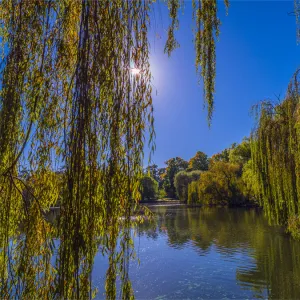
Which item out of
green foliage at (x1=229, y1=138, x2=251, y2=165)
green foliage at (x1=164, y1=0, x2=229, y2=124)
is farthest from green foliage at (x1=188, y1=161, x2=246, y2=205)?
green foliage at (x1=164, y1=0, x2=229, y2=124)

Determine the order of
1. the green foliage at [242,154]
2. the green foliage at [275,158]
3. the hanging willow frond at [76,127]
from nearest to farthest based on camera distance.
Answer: the hanging willow frond at [76,127]
the green foliage at [275,158]
the green foliage at [242,154]

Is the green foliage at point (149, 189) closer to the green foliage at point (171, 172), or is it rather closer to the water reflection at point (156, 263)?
the green foliage at point (171, 172)

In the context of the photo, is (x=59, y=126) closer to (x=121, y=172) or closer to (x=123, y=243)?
(x=121, y=172)

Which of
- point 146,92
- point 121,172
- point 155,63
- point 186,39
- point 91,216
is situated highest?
point 186,39

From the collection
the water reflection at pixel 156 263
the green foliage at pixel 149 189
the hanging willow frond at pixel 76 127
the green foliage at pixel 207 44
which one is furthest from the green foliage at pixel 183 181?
the hanging willow frond at pixel 76 127

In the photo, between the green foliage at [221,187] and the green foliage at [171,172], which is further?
the green foliage at [171,172]

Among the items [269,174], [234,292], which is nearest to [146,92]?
[234,292]

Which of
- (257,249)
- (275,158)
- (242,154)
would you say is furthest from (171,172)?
(275,158)

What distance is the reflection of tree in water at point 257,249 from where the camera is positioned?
6.11 metres

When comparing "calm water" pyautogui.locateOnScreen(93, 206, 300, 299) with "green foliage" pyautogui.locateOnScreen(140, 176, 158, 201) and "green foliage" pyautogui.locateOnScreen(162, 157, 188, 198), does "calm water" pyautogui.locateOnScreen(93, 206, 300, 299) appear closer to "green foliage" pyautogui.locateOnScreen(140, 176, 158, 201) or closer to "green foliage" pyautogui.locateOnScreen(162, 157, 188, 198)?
"green foliage" pyautogui.locateOnScreen(140, 176, 158, 201)

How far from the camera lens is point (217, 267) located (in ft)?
24.2

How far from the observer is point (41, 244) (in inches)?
67.6

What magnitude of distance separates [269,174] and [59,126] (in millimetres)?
6252

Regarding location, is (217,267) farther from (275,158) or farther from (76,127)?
(76,127)
